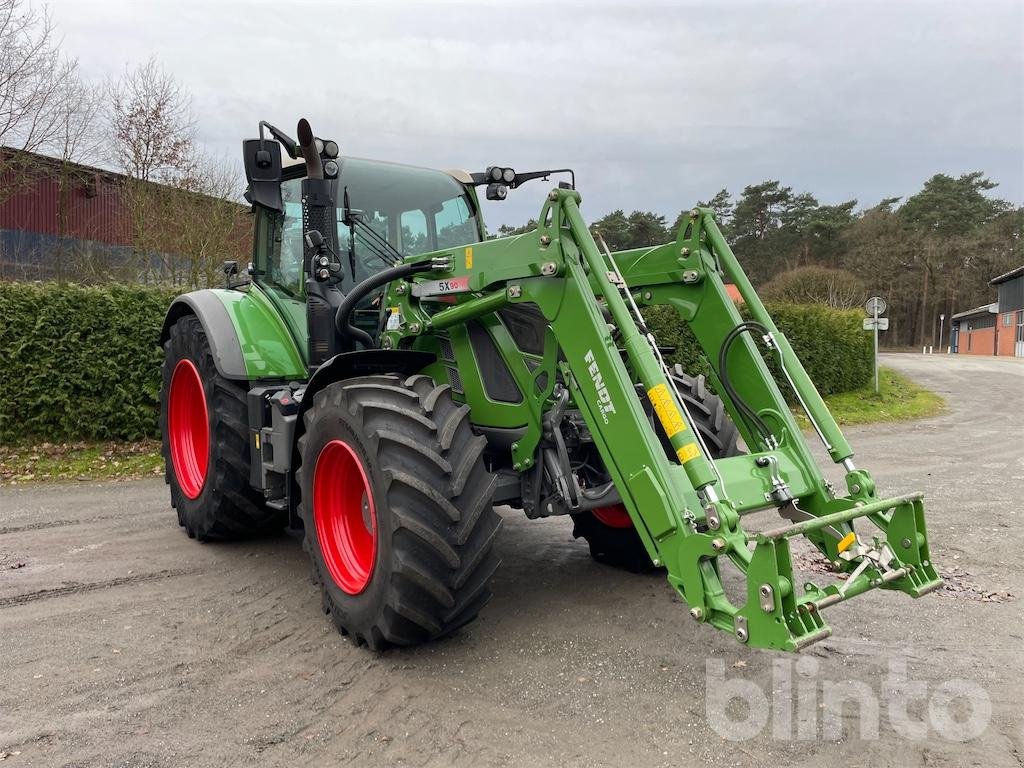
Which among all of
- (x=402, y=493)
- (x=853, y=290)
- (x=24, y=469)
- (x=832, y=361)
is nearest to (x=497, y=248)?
(x=402, y=493)

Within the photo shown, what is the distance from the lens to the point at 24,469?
26.2 feet

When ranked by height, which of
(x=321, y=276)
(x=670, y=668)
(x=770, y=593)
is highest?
(x=321, y=276)

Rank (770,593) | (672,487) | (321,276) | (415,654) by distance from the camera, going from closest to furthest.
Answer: (770,593), (672,487), (415,654), (321,276)

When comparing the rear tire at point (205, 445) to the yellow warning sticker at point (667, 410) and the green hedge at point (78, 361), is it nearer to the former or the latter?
the yellow warning sticker at point (667, 410)

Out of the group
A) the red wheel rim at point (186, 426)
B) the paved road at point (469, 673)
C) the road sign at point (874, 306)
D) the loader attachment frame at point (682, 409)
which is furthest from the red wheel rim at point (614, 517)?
the road sign at point (874, 306)

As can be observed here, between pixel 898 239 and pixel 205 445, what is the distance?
2031 inches

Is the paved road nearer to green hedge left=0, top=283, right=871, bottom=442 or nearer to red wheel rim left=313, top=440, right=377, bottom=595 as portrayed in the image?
red wheel rim left=313, top=440, right=377, bottom=595

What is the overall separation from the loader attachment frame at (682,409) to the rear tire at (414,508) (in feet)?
1.75


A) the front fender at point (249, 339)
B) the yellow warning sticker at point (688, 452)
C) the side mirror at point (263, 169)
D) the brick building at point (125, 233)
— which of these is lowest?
the yellow warning sticker at point (688, 452)

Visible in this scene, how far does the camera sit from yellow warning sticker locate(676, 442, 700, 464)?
296 cm

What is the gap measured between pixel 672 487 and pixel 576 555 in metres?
2.36

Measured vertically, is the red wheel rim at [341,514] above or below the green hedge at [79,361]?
below

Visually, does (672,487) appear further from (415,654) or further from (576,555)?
(576,555)

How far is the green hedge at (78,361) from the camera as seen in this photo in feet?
27.2
